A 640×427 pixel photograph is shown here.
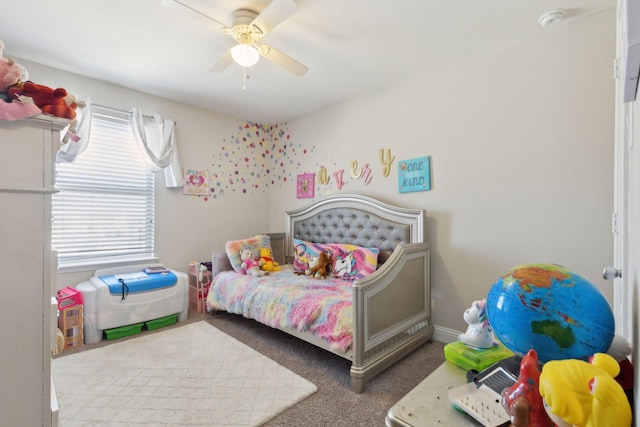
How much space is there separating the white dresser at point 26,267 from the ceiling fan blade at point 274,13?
116 cm

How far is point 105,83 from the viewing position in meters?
2.83

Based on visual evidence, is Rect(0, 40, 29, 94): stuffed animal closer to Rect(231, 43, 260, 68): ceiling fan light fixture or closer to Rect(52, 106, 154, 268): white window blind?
Rect(231, 43, 260, 68): ceiling fan light fixture

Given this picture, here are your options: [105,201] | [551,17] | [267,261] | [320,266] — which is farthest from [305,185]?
[551,17]

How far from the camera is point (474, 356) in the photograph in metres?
0.86

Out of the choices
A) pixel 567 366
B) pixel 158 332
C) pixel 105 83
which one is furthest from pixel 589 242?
pixel 105 83

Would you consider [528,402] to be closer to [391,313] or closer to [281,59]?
[391,313]

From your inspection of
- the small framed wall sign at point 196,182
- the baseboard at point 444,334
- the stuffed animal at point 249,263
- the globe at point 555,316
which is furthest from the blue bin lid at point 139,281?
the globe at point 555,316

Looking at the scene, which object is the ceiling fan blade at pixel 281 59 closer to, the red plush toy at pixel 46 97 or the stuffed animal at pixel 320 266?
the red plush toy at pixel 46 97

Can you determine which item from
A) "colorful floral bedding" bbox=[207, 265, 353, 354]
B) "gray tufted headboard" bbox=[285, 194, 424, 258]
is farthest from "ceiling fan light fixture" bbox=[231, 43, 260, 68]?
"colorful floral bedding" bbox=[207, 265, 353, 354]

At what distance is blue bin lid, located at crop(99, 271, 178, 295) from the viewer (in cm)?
254

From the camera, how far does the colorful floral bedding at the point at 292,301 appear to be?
198 cm

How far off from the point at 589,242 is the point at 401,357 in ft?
4.76

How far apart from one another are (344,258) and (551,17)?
230cm

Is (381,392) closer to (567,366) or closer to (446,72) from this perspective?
(567,366)
